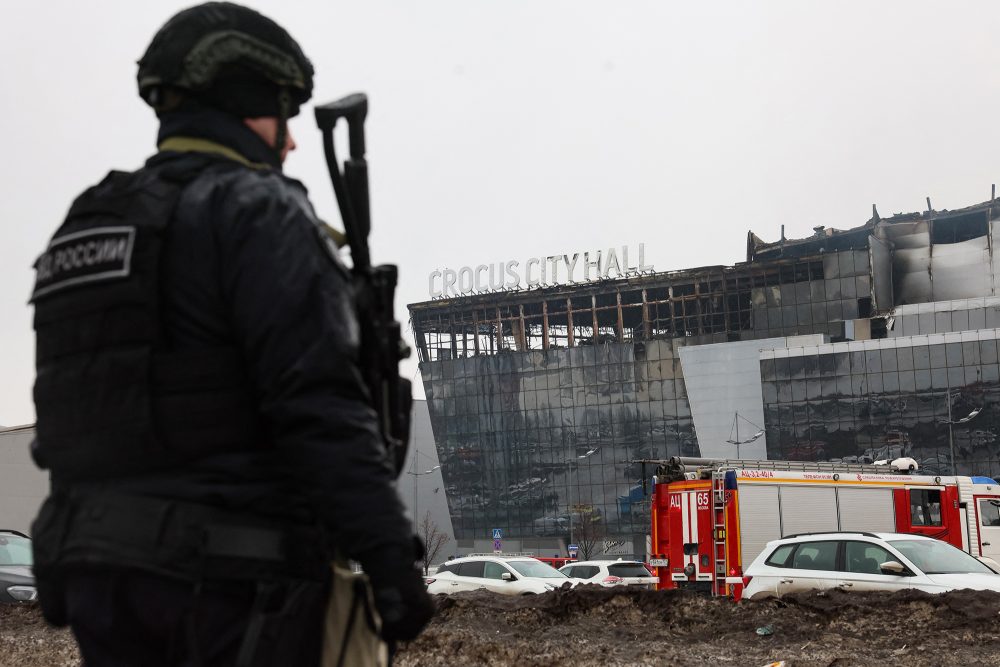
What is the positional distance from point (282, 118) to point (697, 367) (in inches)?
3697

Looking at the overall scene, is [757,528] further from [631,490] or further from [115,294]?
[631,490]

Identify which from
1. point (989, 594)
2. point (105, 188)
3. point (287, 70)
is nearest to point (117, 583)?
point (105, 188)

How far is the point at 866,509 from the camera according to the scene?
2466 cm

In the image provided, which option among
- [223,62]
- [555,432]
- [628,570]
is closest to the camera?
[223,62]

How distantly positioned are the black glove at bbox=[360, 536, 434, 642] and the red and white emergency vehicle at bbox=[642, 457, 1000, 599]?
20.2 meters

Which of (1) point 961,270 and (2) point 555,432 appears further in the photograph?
(2) point 555,432

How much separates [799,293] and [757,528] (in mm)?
77440

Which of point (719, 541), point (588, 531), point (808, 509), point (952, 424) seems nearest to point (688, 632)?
point (719, 541)

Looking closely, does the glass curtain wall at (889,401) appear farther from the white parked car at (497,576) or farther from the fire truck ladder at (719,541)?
the fire truck ladder at (719,541)

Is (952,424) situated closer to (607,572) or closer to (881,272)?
(881,272)

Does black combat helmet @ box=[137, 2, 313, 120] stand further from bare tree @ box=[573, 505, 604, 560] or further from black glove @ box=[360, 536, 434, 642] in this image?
bare tree @ box=[573, 505, 604, 560]

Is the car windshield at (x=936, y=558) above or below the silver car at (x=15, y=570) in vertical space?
below

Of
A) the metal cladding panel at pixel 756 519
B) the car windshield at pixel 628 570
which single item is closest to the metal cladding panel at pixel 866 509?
the metal cladding panel at pixel 756 519

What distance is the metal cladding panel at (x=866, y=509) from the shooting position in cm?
2434
